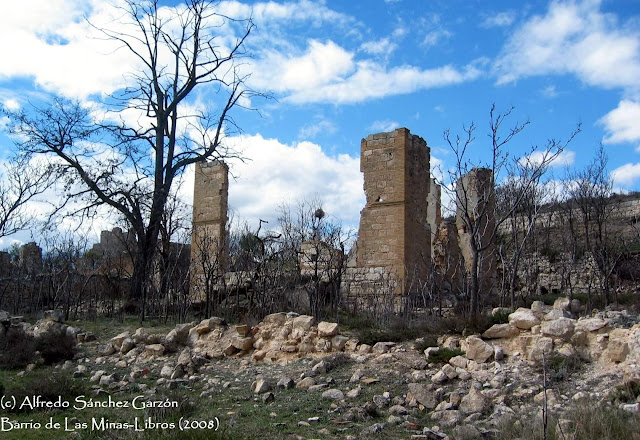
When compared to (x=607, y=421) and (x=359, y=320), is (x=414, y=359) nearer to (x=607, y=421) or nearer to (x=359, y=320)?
(x=359, y=320)

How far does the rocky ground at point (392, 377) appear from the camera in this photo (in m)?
6.09

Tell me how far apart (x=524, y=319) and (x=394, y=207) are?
827 cm

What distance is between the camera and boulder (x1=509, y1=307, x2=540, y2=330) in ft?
26.1

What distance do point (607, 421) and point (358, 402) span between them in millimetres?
2826

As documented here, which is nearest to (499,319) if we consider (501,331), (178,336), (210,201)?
(501,331)

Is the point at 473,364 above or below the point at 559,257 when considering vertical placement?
below

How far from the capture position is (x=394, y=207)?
16047mm

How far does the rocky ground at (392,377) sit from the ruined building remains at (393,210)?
19.4 ft

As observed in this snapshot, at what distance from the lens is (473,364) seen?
7609 millimetres

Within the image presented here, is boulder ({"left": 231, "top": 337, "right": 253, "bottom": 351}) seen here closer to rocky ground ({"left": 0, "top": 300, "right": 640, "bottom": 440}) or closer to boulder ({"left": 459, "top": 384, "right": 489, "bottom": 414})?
rocky ground ({"left": 0, "top": 300, "right": 640, "bottom": 440})

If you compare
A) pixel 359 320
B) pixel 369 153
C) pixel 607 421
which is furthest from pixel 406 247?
pixel 607 421

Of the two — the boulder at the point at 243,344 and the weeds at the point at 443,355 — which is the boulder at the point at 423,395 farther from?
the boulder at the point at 243,344

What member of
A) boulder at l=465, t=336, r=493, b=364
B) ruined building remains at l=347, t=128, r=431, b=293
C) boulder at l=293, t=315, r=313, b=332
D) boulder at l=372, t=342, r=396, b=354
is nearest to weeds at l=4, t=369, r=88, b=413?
boulder at l=293, t=315, r=313, b=332

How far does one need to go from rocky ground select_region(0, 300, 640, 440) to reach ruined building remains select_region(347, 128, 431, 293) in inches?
233
